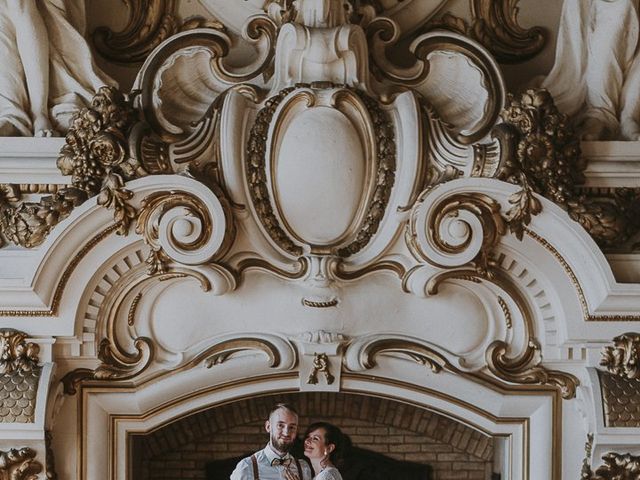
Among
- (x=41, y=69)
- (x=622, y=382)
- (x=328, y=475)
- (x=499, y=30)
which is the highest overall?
(x=499, y=30)

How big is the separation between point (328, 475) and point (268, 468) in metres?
0.24

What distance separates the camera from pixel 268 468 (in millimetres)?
5305

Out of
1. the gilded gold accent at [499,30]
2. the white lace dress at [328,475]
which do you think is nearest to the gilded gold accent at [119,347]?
the white lace dress at [328,475]

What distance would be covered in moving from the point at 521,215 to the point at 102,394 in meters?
1.85

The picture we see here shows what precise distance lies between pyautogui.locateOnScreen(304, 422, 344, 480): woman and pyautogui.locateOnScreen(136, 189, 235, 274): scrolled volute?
82 centimetres

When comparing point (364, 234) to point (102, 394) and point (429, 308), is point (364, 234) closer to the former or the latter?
point (429, 308)

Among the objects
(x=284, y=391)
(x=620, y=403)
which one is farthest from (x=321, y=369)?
(x=620, y=403)

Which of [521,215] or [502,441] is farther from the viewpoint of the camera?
[502,441]

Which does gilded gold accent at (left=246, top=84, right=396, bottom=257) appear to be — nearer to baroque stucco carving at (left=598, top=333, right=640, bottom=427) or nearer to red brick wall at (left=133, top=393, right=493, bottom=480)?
red brick wall at (left=133, top=393, right=493, bottom=480)

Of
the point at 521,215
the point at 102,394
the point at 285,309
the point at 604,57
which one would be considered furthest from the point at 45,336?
the point at 604,57

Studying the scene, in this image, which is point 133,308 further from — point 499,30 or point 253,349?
point 499,30

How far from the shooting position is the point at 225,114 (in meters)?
5.36

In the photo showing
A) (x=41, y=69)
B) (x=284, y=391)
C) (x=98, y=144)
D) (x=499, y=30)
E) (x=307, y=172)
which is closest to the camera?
(x=98, y=144)

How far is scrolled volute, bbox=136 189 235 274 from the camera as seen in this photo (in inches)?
208
